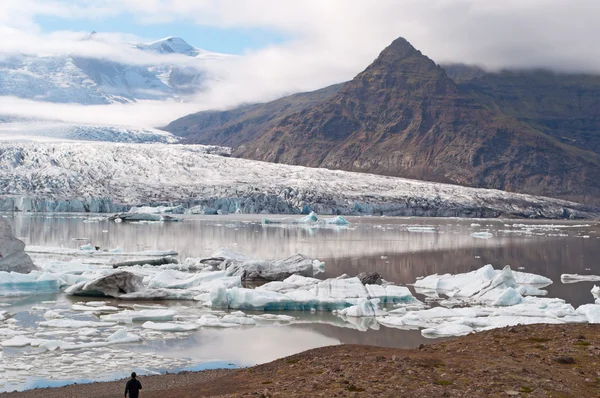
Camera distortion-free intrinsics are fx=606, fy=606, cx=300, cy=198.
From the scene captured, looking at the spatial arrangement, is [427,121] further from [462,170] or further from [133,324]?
[133,324]

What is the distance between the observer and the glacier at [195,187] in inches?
3034

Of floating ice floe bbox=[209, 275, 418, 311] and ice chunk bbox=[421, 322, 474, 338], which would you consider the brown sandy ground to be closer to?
ice chunk bbox=[421, 322, 474, 338]

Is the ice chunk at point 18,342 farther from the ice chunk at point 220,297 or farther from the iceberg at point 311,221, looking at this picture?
the iceberg at point 311,221

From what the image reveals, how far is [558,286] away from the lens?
79.5ft

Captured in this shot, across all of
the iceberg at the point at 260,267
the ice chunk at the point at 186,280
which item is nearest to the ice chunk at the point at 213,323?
the ice chunk at the point at 186,280

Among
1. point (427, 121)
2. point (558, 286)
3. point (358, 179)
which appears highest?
point (427, 121)

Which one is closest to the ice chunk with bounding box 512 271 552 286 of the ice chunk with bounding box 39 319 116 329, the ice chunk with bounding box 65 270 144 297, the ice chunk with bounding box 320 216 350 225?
the ice chunk with bounding box 65 270 144 297

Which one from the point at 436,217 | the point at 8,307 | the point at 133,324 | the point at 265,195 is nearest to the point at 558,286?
the point at 133,324

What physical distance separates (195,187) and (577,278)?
6465 cm

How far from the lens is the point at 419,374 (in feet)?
29.7

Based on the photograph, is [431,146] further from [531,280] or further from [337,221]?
[531,280]

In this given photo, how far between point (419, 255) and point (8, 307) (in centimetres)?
2302

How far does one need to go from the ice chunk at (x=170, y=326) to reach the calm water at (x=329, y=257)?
1.82 ft

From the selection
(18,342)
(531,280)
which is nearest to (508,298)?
(531,280)
